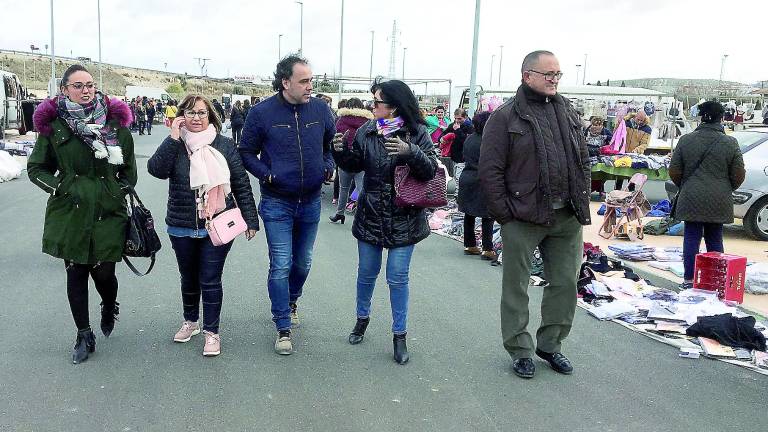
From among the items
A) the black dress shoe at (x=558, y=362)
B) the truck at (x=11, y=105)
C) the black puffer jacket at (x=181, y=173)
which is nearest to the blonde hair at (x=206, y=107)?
the black puffer jacket at (x=181, y=173)

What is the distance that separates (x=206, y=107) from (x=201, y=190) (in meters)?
0.55

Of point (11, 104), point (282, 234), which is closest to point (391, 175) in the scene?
point (282, 234)

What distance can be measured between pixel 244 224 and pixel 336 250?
13.0ft

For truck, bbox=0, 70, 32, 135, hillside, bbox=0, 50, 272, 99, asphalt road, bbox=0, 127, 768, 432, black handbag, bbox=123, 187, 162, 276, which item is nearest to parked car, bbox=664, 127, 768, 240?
asphalt road, bbox=0, 127, 768, 432

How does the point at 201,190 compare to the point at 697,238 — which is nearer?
the point at 201,190

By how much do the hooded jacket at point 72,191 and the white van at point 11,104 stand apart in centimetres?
2244

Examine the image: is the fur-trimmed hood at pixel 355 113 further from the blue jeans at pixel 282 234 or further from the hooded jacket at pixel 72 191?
the hooded jacket at pixel 72 191

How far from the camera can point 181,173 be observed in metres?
4.67

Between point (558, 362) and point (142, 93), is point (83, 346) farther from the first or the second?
point (142, 93)

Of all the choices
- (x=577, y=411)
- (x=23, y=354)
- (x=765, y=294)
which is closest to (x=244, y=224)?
(x=23, y=354)

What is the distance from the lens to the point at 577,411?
4.11 m

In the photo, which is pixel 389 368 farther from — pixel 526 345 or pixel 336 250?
pixel 336 250

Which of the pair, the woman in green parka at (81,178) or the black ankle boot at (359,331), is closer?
the woman in green parka at (81,178)

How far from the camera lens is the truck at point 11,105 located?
24645 millimetres
